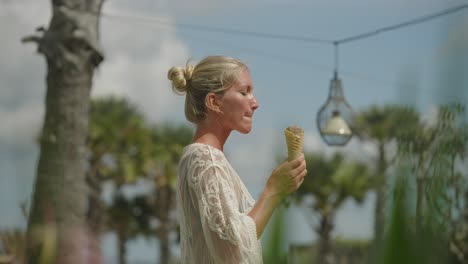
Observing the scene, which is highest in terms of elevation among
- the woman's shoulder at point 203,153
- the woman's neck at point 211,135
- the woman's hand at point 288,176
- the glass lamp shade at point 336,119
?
the glass lamp shade at point 336,119

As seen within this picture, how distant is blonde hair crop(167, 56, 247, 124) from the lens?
2229 mm

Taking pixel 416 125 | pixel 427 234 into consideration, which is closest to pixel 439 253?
pixel 427 234

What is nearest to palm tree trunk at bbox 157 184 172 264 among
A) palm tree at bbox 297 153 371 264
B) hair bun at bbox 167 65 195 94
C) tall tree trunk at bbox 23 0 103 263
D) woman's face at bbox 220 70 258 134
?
palm tree at bbox 297 153 371 264

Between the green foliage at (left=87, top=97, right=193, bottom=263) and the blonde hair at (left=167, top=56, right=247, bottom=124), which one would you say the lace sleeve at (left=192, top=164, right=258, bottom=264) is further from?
the green foliage at (left=87, top=97, right=193, bottom=263)

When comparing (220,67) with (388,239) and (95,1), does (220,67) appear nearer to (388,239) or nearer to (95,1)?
(388,239)

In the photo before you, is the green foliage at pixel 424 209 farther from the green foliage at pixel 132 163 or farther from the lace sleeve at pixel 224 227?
the green foliage at pixel 132 163

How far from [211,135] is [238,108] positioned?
107mm

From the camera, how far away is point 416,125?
69cm

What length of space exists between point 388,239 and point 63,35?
7.98 metres

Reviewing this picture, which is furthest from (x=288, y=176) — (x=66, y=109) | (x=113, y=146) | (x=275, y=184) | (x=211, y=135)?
(x=113, y=146)

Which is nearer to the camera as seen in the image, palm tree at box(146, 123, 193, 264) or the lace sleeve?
the lace sleeve

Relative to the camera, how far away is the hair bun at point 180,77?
228 cm

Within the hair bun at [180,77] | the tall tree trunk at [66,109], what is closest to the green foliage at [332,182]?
the tall tree trunk at [66,109]

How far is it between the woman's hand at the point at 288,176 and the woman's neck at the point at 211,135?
279mm
